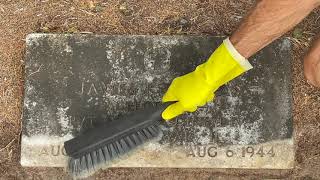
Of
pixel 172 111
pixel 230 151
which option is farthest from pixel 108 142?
pixel 230 151

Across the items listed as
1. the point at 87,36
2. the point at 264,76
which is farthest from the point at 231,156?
the point at 87,36

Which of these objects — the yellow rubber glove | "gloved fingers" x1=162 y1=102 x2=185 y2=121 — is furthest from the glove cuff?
"gloved fingers" x1=162 y1=102 x2=185 y2=121

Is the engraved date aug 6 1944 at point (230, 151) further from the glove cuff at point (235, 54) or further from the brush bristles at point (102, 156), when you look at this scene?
the glove cuff at point (235, 54)

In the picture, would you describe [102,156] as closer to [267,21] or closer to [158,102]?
[158,102]

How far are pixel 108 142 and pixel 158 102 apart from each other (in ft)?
1.32

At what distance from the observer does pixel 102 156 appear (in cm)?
211

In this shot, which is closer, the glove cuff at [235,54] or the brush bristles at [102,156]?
the glove cuff at [235,54]

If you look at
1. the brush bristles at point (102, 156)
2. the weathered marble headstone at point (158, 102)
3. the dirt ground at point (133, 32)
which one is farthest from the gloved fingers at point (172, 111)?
the dirt ground at point (133, 32)

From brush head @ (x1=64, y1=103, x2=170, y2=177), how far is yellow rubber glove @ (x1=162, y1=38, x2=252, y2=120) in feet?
0.23

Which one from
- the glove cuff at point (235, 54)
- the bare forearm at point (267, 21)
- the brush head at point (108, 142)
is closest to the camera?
the bare forearm at point (267, 21)

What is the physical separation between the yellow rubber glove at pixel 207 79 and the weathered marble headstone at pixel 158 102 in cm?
29

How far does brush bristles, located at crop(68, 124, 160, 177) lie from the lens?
82.8 inches

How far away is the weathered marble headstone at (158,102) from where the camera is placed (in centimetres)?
238

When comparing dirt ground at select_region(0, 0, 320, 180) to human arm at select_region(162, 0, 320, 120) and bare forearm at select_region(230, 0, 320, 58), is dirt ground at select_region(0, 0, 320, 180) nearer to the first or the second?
human arm at select_region(162, 0, 320, 120)
